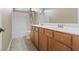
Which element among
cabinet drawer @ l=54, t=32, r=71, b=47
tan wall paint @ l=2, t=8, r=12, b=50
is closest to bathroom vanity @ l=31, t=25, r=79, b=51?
cabinet drawer @ l=54, t=32, r=71, b=47

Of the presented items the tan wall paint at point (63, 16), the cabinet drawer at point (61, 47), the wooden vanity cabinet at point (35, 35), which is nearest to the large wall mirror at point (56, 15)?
the tan wall paint at point (63, 16)

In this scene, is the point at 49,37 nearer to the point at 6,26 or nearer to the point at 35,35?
the point at 35,35

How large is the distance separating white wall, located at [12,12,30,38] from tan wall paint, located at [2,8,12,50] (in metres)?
0.03

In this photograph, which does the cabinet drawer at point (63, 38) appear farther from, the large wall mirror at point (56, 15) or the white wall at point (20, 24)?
the white wall at point (20, 24)

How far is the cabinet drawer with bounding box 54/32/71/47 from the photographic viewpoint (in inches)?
35.6

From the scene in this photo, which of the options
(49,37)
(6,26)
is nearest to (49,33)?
(49,37)

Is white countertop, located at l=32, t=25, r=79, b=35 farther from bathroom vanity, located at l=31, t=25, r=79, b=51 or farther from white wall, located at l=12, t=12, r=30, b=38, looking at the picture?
white wall, located at l=12, t=12, r=30, b=38

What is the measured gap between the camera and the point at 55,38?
986 mm

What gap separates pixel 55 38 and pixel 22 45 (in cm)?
30

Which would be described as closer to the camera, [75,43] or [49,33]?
[75,43]
